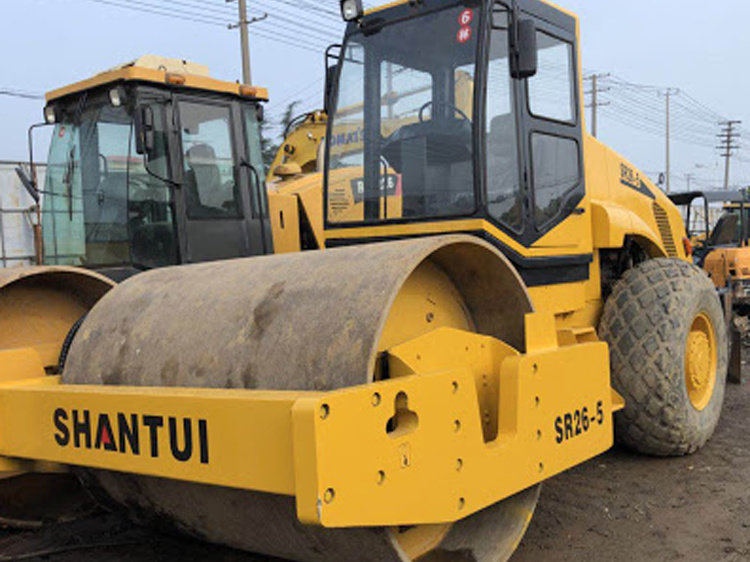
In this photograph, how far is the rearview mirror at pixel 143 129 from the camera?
532cm

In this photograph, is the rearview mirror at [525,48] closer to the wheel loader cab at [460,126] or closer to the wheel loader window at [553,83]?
the wheel loader cab at [460,126]

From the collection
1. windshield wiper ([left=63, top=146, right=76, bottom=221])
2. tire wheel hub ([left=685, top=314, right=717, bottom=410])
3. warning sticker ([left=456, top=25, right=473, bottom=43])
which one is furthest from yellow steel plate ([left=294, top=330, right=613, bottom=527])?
windshield wiper ([left=63, top=146, right=76, bottom=221])

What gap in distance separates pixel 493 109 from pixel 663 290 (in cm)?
158

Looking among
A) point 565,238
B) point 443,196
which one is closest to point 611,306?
point 565,238

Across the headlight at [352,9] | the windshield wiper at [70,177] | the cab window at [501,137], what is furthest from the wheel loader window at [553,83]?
the windshield wiper at [70,177]

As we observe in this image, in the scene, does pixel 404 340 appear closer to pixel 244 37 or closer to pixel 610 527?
pixel 610 527

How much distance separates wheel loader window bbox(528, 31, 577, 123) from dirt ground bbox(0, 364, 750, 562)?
6.52 feet

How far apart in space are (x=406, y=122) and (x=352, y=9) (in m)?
0.70

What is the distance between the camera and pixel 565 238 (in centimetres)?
444

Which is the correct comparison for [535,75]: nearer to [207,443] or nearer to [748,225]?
[207,443]

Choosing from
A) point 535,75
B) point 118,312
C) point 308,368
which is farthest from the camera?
point 535,75

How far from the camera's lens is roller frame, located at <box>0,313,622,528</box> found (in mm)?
2150

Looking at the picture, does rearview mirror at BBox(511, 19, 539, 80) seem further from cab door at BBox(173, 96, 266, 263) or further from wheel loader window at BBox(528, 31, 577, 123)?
cab door at BBox(173, 96, 266, 263)

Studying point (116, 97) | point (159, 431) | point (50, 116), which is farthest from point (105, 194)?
point (159, 431)
